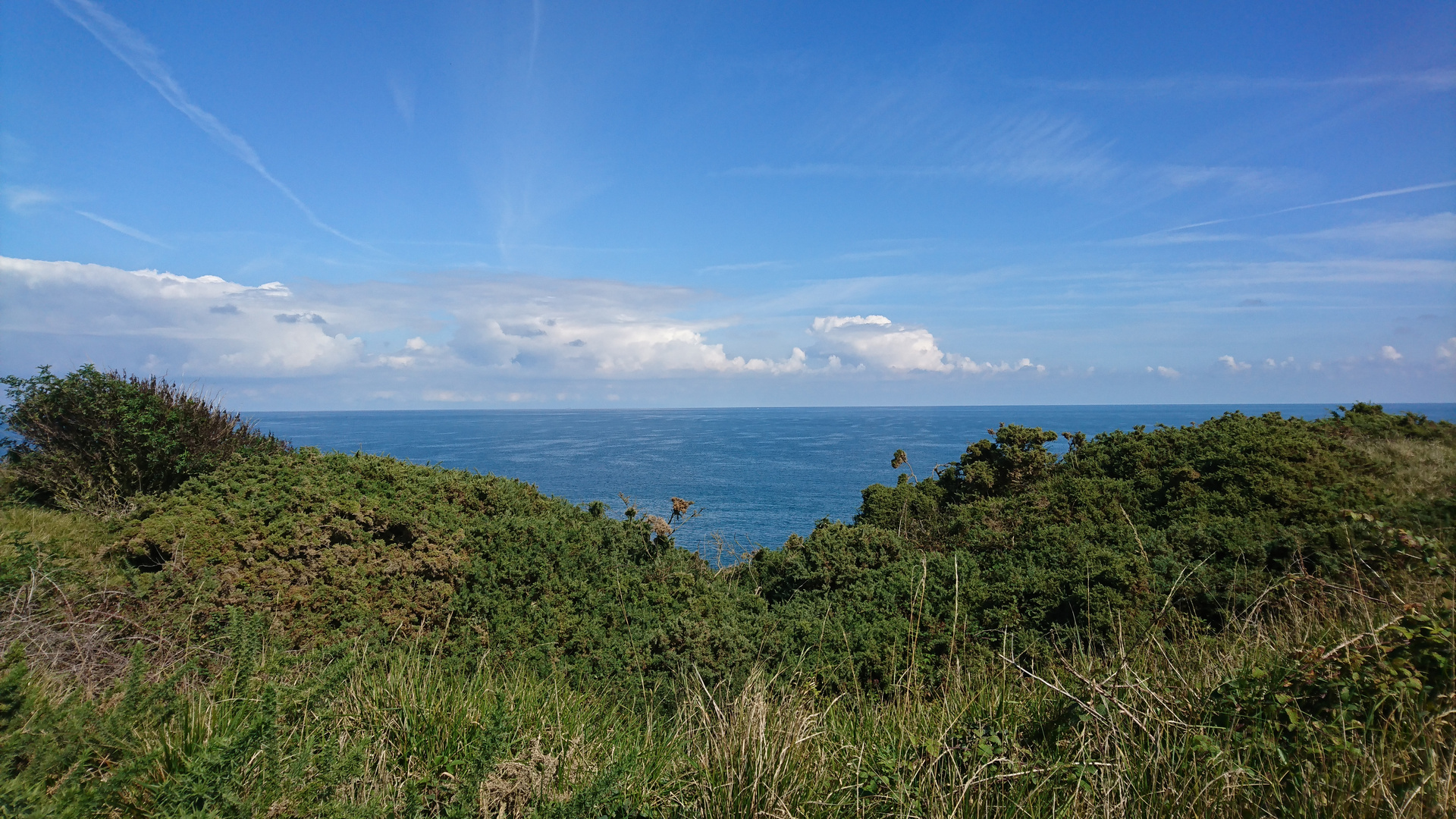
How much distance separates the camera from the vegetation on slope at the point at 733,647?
3.11 meters

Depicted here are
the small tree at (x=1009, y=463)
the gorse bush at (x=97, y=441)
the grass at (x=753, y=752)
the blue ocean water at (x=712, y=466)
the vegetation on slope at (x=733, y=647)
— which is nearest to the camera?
the grass at (x=753, y=752)

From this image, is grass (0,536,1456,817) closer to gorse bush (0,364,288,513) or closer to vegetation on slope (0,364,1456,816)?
vegetation on slope (0,364,1456,816)

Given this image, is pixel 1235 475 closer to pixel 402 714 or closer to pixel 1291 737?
pixel 1291 737

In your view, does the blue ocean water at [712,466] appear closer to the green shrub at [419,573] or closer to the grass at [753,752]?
the green shrub at [419,573]

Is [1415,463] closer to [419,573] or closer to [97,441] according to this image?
[419,573]

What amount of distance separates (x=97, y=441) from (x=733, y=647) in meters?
8.00

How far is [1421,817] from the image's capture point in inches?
106

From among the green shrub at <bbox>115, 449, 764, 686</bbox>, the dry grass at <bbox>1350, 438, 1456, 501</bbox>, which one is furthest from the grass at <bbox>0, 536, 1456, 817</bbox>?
the dry grass at <bbox>1350, 438, 1456, 501</bbox>

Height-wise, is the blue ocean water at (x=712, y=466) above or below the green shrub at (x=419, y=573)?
below

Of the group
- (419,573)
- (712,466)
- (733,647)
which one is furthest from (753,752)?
(712,466)

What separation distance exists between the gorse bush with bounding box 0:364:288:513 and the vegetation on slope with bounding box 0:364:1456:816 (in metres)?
0.10

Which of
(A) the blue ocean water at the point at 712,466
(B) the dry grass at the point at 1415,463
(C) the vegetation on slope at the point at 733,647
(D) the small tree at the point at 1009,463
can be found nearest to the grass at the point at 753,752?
(C) the vegetation on slope at the point at 733,647

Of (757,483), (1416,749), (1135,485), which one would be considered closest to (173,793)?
(1416,749)

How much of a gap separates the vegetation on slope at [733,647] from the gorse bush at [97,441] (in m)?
0.10
